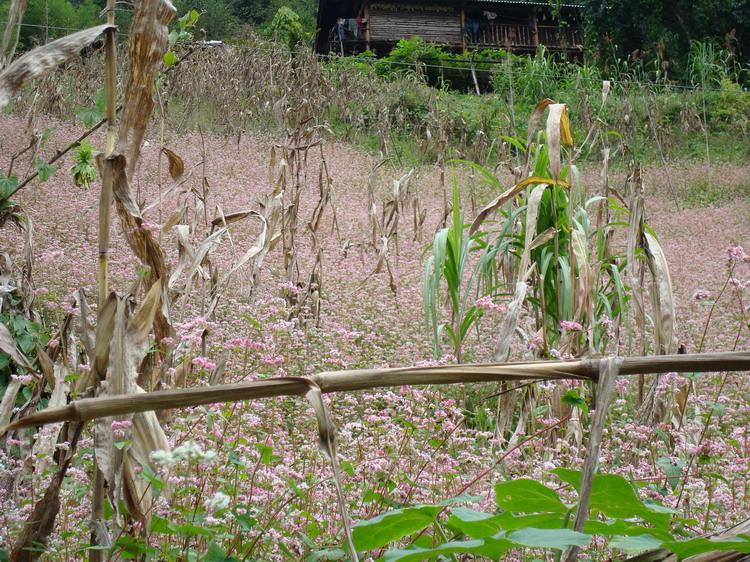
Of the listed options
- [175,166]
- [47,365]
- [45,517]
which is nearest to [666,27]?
[175,166]

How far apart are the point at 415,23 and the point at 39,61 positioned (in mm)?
28407

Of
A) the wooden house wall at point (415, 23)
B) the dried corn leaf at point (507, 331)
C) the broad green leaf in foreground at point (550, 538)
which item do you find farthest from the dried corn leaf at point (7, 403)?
the wooden house wall at point (415, 23)

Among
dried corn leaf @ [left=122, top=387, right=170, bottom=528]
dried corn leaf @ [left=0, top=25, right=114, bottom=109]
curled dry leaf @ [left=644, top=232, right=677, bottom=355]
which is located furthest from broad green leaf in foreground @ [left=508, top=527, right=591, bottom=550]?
curled dry leaf @ [left=644, top=232, right=677, bottom=355]

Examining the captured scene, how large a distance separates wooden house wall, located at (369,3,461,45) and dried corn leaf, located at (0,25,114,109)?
1058 inches

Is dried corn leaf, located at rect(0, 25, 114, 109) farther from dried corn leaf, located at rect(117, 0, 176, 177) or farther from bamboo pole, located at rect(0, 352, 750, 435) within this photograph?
bamboo pole, located at rect(0, 352, 750, 435)

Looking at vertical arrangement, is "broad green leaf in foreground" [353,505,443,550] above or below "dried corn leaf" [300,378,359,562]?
below

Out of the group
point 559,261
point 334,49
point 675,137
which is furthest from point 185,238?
point 334,49

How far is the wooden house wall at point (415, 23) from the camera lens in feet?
90.6

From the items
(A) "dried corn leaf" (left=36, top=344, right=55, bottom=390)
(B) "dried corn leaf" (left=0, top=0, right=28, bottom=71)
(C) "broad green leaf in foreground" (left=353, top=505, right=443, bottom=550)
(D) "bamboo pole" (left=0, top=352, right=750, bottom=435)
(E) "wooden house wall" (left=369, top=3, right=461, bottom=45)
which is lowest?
(A) "dried corn leaf" (left=36, top=344, right=55, bottom=390)

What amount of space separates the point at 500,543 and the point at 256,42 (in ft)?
67.6

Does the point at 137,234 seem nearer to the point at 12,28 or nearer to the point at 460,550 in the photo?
the point at 12,28

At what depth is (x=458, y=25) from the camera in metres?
28.5

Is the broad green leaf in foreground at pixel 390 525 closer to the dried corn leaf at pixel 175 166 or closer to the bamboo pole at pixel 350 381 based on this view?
the bamboo pole at pixel 350 381

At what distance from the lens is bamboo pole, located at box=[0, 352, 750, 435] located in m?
0.73
